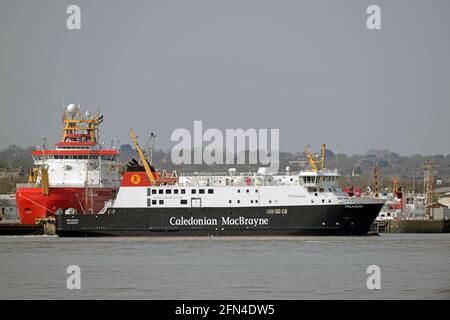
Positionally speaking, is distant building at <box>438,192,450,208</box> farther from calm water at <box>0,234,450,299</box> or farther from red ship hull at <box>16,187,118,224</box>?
calm water at <box>0,234,450,299</box>

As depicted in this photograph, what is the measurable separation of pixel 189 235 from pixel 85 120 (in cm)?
1610

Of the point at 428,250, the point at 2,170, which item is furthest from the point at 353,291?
the point at 2,170

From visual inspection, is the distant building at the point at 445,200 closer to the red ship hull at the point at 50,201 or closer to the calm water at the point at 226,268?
the red ship hull at the point at 50,201

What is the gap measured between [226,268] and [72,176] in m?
30.6

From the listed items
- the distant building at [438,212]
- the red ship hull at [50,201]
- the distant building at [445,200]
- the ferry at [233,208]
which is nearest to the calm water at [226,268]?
the ferry at [233,208]

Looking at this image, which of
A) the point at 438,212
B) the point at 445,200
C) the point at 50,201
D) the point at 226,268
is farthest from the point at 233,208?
the point at 445,200

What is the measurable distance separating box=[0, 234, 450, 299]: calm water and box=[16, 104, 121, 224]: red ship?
8.95m

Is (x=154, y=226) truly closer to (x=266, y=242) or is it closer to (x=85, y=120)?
(x=266, y=242)

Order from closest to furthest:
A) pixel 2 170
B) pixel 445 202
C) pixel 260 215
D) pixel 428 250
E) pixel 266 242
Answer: pixel 428 250 → pixel 266 242 → pixel 260 215 → pixel 445 202 → pixel 2 170

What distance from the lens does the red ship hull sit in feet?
216

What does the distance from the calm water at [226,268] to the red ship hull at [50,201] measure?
8759 millimetres

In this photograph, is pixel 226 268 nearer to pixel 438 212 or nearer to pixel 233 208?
pixel 233 208

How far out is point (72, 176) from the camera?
225 ft

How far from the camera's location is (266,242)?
53.9 m
